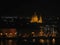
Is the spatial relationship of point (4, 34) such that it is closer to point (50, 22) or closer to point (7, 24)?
point (7, 24)

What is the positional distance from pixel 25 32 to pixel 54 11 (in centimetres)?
93

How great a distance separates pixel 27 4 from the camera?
723cm

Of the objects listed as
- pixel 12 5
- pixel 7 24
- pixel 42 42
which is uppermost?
pixel 12 5

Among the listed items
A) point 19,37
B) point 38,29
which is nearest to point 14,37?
point 19,37

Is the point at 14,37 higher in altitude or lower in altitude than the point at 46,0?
lower

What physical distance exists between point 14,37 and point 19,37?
130 mm

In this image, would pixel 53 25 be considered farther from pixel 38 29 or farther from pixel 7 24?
pixel 7 24

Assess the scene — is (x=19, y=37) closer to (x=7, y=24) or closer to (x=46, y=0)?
(x=7, y=24)

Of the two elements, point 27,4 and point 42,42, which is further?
point 27,4

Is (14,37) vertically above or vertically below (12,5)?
below

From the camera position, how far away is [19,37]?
7141 millimetres

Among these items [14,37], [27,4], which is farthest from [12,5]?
[14,37]

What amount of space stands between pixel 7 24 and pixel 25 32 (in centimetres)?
50

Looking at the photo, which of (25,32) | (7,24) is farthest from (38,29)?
(7,24)
